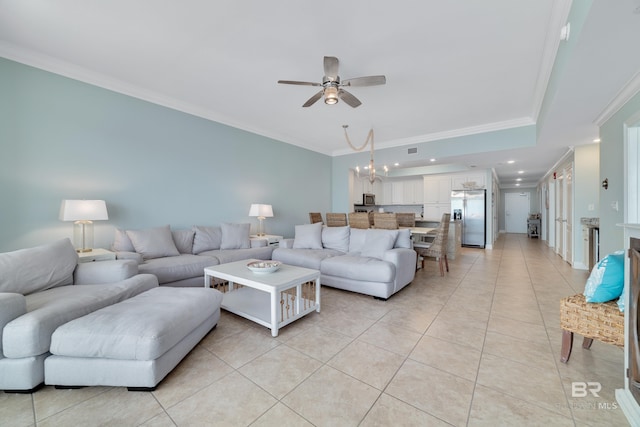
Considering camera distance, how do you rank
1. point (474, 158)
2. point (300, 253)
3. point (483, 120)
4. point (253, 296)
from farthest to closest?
point (474, 158)
point (483, 120)
point (300, 253)
point (253, 296)

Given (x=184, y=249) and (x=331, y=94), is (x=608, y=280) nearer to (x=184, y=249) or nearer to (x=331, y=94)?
(x=331, y=94)

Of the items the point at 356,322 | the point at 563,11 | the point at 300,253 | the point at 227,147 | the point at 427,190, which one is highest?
the point at 563,11

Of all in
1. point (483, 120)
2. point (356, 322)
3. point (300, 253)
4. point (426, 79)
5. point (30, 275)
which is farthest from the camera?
point (483, 120)

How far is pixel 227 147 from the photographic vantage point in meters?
4.79

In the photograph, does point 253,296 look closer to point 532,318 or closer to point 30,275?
point 30,275

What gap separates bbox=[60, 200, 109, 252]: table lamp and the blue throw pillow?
4.54m

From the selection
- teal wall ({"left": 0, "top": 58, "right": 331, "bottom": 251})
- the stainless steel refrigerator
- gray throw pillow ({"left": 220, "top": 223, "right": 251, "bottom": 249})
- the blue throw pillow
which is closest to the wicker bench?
the blue throw pillow

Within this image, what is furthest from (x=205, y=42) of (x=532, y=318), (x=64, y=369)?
(x=532, y=318)

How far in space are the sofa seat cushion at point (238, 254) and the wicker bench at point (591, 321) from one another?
3.54 metres

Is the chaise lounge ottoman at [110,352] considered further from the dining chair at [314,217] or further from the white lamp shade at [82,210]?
the dining chair at [314,217]

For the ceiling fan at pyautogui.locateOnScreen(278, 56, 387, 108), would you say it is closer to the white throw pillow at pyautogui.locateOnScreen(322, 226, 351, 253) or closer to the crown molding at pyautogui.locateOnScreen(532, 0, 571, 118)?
the crown molding at pyautogui.locateOnScreen(532, 0, 571, 118)

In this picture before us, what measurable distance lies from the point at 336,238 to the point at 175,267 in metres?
2.32

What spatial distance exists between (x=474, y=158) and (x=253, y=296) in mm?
5426

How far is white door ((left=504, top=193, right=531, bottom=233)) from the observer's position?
11.7 metres
